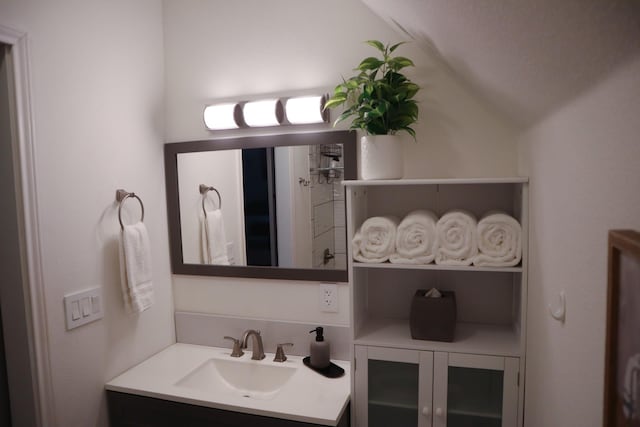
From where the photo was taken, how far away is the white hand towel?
5.46 feet

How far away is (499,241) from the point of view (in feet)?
4.46

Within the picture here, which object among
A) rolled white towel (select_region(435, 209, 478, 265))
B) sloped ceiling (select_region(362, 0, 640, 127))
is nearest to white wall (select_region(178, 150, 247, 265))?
rolled white towel (select_region(435, 209, 478, 265))

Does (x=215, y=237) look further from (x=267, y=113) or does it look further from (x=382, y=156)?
(x=382, y=156)

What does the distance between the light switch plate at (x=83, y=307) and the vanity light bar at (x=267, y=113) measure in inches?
34.4

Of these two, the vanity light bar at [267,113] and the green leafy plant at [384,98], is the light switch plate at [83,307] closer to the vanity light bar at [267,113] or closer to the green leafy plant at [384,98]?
the vanity light bar at [267,113]

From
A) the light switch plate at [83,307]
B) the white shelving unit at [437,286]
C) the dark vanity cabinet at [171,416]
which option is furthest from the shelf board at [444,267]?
the light switch plate at [83,307]

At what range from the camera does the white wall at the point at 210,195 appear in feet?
6.28

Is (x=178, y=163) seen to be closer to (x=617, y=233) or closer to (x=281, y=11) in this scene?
(x=281, y=11)

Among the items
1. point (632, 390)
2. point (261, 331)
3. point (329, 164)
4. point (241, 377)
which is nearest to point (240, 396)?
point (241, 377)

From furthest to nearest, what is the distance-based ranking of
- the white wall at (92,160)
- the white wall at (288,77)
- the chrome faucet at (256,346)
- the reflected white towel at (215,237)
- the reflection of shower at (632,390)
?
1. the reflected white towel at (215,237)
2. the chrome faucet at (256,346)
3. the white wall at (288,77)
4. the white wall at (92,160)
5. the reflection of shower at (632,390)

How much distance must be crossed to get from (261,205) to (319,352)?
0.71 metres

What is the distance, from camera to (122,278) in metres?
1.68

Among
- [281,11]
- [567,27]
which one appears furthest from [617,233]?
[281,11]

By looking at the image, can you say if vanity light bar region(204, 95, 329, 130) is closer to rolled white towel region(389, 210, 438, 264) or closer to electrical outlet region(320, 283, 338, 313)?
rolled white towel region(389, 210, 438, 264)
